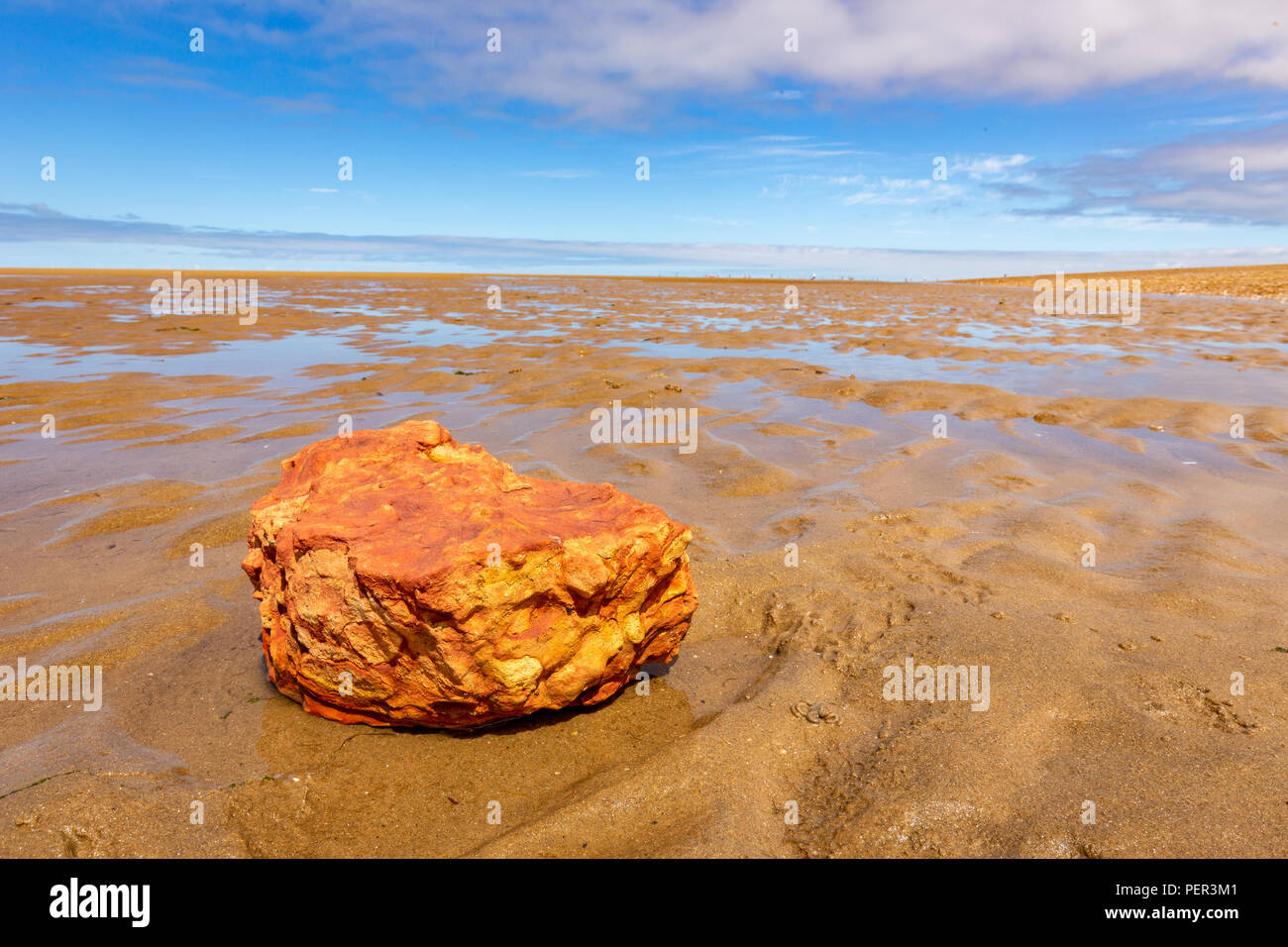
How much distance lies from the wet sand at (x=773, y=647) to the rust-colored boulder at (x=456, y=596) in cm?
27

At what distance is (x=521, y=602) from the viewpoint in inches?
112

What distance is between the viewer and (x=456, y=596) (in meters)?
2.68

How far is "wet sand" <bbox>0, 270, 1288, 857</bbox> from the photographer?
8.46 ft

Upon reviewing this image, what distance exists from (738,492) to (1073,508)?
2.76 metres

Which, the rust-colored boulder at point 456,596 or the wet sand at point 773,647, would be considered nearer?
the wet sand at point 773,647

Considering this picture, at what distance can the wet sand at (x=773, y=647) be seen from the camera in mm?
2580

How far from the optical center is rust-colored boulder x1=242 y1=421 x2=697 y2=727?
109 inches

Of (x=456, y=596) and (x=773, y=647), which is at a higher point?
(x=456, y=596)

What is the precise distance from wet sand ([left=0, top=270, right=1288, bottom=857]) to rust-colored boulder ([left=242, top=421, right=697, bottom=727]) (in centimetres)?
27

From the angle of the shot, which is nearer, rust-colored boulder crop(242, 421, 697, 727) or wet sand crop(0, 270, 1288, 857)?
wet sand crop(0, 270, 1288, 857)

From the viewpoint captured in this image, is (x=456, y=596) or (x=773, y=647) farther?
(x=773, y=647)

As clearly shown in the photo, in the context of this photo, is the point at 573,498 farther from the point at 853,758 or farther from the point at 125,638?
the point at 125,638

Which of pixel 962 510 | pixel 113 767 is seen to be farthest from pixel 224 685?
pixel 962 510

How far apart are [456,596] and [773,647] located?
1954 millimetres
